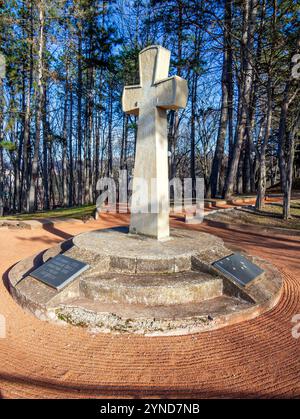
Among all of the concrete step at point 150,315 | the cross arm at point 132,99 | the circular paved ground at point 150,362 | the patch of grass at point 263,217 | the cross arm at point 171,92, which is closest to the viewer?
the circular paved ground at point 150,362

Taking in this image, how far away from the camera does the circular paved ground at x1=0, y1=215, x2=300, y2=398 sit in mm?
2291

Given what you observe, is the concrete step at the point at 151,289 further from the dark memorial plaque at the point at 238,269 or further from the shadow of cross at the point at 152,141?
the shadow of cross at the point at 152,141

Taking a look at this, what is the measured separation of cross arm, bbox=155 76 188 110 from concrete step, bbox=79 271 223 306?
2.78m

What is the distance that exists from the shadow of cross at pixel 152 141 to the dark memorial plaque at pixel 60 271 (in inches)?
61.2

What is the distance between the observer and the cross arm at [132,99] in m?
5.07

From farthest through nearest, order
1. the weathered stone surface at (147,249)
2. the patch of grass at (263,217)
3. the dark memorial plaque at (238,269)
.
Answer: the patch of grass at (263,217)
the weathered stone surface at (147,249)
the dark memorial plaque at (238,269)

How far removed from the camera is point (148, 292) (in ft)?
11.3

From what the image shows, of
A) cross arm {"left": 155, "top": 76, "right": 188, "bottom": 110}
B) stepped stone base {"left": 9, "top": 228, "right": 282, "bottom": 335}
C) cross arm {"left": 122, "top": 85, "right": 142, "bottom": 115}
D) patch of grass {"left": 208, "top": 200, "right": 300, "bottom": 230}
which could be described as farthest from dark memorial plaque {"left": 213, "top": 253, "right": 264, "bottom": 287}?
patch of grass {"left": 208, "top": 200, "right": 300, "bottom": 230}

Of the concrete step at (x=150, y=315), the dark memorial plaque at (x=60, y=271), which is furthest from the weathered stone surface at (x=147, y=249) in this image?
the concrete step at (x=150, y=315)

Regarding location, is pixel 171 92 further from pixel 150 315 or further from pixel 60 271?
pixel 150 315

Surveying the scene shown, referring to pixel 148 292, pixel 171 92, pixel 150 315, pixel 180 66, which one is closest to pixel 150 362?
pixel 150 315

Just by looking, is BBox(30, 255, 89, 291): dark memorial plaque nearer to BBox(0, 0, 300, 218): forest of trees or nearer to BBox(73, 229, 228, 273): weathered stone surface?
BBox(73, 229, 228, 273): weathered stone surface

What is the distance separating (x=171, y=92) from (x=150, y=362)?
3.86m

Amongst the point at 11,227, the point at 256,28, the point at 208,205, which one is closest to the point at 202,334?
the point at 11,227
